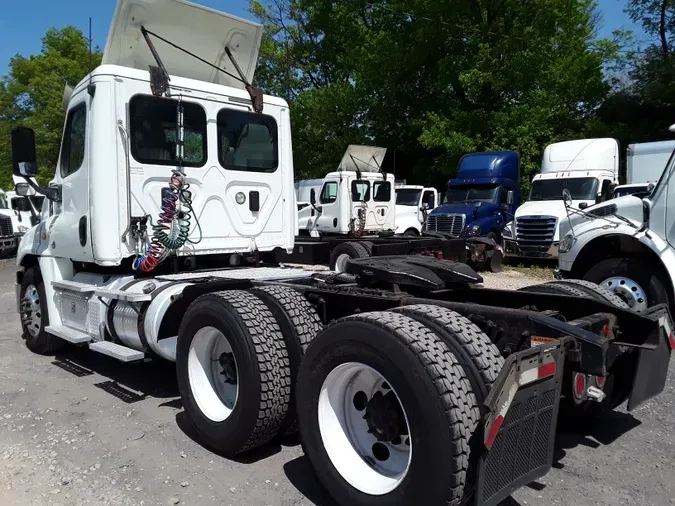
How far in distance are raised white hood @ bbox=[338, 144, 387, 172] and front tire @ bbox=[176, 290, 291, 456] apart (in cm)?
1179

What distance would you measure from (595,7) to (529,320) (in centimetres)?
3585

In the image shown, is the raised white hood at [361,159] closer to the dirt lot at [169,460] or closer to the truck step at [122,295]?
the truck step at [122,295]

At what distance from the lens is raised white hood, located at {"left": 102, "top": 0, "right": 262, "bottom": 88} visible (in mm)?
5301

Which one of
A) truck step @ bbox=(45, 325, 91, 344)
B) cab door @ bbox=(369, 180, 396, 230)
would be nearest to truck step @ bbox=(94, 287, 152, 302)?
truck step @ bbox=(45, 325, 91, 344)

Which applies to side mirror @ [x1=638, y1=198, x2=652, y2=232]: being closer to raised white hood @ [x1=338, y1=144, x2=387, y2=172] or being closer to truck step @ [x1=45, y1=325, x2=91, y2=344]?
truck step @ [x1=45, y1=325, x2=91, y2=344]

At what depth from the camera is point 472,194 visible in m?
17.2

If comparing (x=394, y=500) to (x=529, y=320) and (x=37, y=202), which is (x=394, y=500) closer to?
(x=529, y=320)

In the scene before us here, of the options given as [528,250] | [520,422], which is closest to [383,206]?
[528,250]

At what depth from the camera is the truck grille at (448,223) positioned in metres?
16.1

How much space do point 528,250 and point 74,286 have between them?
12.0 metres

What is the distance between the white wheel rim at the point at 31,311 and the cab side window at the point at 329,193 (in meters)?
9.67

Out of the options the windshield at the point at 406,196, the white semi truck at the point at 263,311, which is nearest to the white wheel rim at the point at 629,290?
the white semi truck at the point at 263,311

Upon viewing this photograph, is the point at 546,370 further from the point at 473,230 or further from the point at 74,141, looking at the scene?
the point at 473,230

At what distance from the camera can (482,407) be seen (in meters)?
2.62
